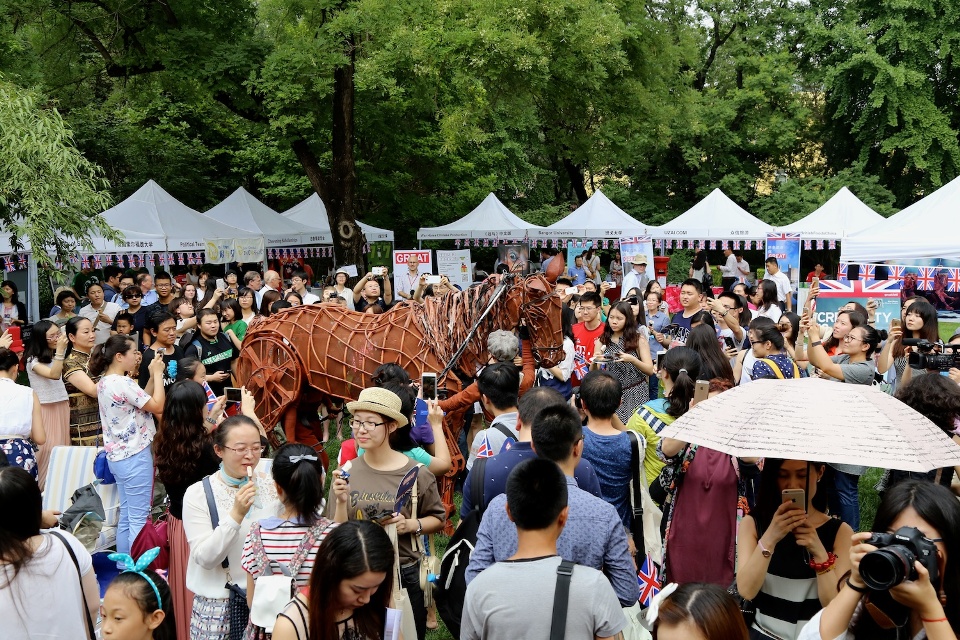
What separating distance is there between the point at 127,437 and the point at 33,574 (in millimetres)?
2556

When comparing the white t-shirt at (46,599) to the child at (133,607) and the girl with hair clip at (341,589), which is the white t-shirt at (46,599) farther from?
the girl with hair clip at (341,589)

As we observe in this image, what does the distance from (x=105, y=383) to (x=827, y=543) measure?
173 inches

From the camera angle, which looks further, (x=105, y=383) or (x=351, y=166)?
(x=351, y=166)

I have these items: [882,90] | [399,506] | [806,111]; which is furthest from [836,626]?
[806,111]

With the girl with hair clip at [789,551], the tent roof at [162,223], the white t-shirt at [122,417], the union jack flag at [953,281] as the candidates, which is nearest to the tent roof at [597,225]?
the union jack flag at [953,281]

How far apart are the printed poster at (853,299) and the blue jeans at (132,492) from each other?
7.03m

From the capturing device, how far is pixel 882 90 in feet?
75.7

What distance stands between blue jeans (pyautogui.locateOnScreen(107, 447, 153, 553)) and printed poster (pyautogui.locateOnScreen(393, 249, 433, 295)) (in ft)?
23.6

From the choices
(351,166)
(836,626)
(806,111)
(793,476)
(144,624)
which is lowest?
(144,624)

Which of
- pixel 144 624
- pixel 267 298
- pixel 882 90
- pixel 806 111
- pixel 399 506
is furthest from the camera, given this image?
pixel 806 111

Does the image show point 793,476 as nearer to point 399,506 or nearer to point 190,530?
point 399,506

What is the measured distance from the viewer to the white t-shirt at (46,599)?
9.55ft

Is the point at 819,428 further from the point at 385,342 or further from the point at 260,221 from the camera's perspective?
the point at 260,221

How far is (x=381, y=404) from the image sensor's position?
385 cm
